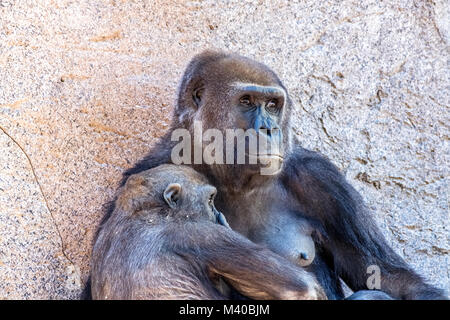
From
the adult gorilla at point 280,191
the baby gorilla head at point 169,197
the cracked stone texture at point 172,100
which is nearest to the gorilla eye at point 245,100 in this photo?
the adult gorilla at point 280,191

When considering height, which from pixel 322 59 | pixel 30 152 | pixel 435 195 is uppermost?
pixel 322 59

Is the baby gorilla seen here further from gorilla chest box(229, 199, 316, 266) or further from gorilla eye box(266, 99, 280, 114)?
gorilla eye box(266, 99, 280, 114)

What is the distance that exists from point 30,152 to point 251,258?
5.74ft

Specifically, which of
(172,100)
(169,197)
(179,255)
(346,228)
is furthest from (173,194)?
(172,100)

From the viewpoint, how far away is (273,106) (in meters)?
3.71

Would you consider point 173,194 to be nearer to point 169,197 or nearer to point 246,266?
point 169,197

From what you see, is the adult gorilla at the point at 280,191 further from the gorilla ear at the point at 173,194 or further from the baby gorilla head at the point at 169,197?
the gorilla ear at the point at 173,194

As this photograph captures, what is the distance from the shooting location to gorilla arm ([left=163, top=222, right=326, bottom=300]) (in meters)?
2.99

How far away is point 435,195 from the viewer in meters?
4.86

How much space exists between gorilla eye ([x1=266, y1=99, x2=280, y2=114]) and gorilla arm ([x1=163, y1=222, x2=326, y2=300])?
772mm

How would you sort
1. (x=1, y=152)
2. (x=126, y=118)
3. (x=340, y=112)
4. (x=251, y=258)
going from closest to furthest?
1. (x=251, y=258)
2. (x=1, y=152)
3. (x=126, y=118)
4. (x=340, y=112)

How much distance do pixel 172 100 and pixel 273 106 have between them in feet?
3.65

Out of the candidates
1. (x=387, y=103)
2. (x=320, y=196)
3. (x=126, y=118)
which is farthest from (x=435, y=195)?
(x=126, y=118)

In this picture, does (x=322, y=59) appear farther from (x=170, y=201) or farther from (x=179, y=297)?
(x=179, y=297)
